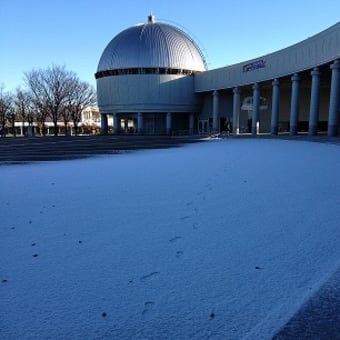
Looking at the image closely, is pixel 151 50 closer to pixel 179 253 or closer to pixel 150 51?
pixel 150 51

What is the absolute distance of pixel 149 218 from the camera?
6.20m

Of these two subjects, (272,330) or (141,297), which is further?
(141,297)

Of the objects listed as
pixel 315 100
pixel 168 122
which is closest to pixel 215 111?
pixel 168 122

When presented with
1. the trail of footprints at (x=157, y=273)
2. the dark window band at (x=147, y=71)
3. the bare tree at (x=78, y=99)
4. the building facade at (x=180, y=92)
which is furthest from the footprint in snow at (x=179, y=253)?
the bare tree at (x=78, y=99)

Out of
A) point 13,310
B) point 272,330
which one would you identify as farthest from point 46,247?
point 272,330

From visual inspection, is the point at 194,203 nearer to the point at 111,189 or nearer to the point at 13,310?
the point at 111,189

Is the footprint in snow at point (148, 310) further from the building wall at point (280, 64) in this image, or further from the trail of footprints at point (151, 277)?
the building wall at point (280, 64)

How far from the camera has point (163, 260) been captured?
14.2ft

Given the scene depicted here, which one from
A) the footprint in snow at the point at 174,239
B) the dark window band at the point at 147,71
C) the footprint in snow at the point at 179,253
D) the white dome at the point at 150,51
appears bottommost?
the footprint in snow at the point at 174,239

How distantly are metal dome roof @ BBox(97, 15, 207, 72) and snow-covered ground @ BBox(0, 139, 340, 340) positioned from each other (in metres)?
51.7

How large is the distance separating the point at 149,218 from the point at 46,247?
6.34 ft

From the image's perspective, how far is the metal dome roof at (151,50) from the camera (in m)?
56.9

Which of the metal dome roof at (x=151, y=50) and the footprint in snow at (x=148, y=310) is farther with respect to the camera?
the metal dome roof at (x=151, y=50)

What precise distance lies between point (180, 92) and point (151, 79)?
5199 millimetres
